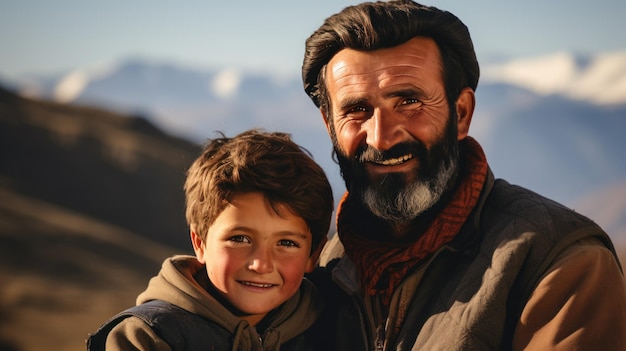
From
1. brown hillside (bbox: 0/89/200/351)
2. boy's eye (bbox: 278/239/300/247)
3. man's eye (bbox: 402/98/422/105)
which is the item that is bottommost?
boy's eye (bbox: 278/239/300/247)

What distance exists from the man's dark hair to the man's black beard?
0.25m

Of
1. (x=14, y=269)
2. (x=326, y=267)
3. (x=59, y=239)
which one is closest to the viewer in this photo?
(x=326, y=267)

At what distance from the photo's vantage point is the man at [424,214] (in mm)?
2908

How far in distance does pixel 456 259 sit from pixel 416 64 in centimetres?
77

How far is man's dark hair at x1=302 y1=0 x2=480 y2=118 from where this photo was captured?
11.0 feet

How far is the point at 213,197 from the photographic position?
3.37 m

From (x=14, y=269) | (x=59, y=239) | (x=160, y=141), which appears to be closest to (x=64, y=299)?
(x=14, y=269)

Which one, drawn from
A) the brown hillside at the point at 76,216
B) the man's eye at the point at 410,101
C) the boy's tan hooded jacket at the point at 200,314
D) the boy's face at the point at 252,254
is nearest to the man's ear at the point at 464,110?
the man's eye at the point at 410,101

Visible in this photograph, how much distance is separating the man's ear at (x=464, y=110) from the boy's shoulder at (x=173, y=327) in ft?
4.15

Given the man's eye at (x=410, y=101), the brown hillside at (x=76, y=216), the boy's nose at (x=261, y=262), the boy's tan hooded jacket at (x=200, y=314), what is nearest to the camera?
the boy's tan hooded jacket at (x=200, y=314)

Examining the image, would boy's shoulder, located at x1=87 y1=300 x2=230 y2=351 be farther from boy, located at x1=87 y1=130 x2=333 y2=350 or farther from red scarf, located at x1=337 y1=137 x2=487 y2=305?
red scarf, located at x1=337 y1=137 x2=487 y2=305

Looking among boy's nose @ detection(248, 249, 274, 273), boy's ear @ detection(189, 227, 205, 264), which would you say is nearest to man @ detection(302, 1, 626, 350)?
boy's nose @ detection(248, 249, 274, 273)

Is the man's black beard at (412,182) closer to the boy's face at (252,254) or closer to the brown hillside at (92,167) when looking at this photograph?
the boy's face at (252,254)

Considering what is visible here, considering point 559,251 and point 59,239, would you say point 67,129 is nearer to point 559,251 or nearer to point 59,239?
point 59,239
